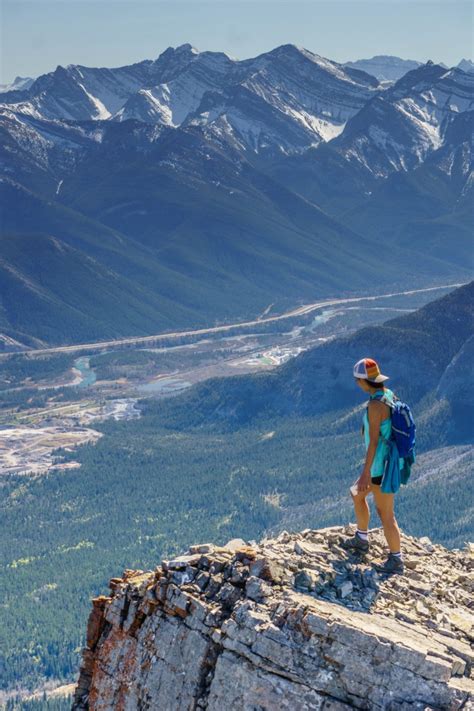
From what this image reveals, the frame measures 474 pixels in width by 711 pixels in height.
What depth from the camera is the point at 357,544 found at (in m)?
26.9

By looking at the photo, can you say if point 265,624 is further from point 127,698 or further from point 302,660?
point 127,698

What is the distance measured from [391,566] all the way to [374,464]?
75.7 inches

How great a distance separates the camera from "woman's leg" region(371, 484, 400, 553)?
26656 mm

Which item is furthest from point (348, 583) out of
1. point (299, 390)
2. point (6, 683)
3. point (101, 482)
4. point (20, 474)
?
point (299, 390)

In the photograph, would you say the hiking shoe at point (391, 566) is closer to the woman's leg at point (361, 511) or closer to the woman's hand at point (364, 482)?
the woman's leg at point (361, 511)

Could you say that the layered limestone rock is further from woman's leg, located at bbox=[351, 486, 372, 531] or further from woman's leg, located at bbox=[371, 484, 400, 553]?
woman's leg, located at bbox=[351, 486, 372, 531]

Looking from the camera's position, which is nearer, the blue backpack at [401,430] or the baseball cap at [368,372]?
the blue backpack at [401,430]

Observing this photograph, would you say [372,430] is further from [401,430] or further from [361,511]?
[361,511]

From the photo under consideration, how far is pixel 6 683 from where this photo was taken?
89250 millimetres

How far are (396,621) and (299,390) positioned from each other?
155 metres

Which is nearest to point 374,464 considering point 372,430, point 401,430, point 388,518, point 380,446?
point 380,446

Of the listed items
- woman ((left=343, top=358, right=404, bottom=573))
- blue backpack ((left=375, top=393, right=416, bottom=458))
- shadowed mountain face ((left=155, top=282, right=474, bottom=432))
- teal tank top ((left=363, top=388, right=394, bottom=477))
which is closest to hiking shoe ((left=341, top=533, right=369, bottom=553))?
woman ((left=343, top=358, right=404, bottom=573))

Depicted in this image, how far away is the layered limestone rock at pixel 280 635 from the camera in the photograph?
21797 mm

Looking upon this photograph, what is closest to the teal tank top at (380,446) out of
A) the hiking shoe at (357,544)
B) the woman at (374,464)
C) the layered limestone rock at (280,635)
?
the woman at (374,464)
